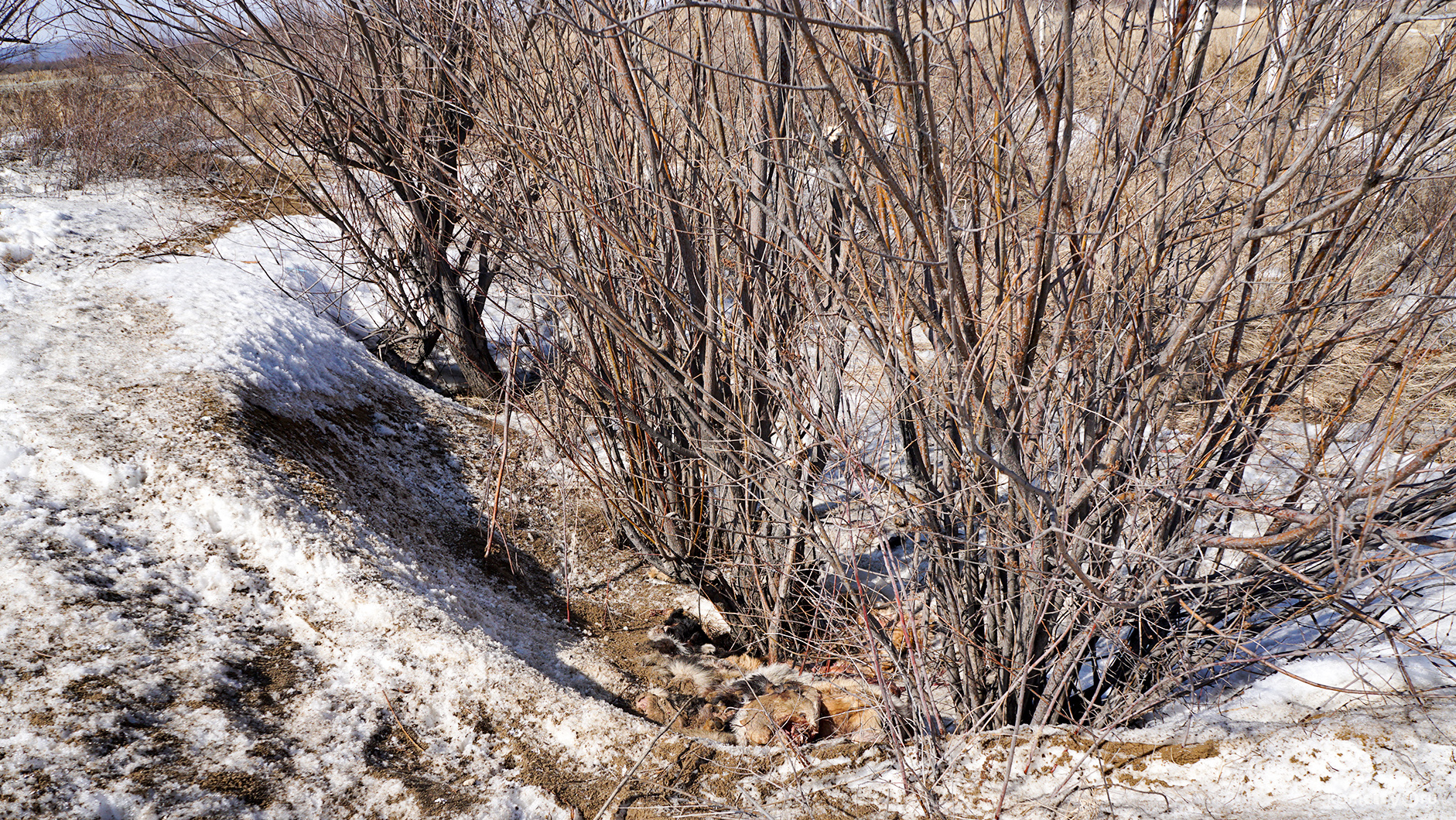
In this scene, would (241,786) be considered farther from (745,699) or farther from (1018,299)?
(1018,299)

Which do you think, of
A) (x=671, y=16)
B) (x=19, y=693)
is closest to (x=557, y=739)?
(x=19, y=693)

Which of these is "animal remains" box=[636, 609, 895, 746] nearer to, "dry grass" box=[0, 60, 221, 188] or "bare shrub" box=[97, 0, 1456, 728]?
"bare shrub" box=[97, 0, 1456, 728]

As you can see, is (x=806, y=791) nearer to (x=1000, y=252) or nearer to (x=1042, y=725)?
(x=1042, y=725)

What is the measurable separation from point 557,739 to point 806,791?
0.84 meters

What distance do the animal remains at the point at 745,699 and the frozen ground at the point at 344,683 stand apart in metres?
0.19

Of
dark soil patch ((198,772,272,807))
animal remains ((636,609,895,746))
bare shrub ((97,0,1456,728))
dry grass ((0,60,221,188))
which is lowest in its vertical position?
animal remains ((636,609,895,746))

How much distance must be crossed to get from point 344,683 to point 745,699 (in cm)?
148

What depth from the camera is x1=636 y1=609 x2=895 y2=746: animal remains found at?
2.91 meters

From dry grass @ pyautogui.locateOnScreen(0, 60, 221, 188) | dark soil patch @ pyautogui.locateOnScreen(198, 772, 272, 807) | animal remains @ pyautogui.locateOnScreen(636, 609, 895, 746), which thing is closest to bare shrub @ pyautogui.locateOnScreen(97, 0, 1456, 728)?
animal remains @ pyautogui.locateOnScreen(636, 609, 895, 746)

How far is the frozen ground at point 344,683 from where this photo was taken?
7.10 feet

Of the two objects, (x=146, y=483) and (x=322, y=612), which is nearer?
(x=322, y=612)

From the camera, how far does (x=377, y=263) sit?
5.37 metres

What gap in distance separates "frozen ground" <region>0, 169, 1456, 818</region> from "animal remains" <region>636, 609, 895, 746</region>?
187 millimetres

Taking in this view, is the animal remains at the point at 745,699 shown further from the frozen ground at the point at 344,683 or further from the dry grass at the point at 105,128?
the dry grass at the point at 105,128
